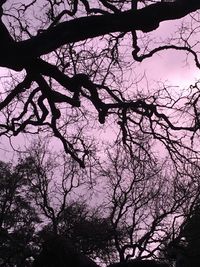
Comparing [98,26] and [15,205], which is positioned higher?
[15,205]

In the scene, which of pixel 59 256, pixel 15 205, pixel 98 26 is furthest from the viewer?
pixel 15 205

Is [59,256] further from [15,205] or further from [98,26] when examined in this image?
[15,205]

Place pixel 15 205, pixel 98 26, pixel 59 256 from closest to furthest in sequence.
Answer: pixel 98 26, pixel 59 256, pixel 15 205

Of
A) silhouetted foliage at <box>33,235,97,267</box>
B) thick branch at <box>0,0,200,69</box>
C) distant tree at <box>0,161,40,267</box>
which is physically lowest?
silhouetted foliage at <box>33,235,97,267</box>

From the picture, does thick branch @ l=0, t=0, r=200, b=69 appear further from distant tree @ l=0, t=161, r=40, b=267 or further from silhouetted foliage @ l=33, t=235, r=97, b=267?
distant tree @ l=0, t=161, r=40, b=267

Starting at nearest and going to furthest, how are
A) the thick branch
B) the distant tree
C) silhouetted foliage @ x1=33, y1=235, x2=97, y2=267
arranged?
the thick branch, silhouetted foliage @ x1=33, y1=235, x2=97, y2=267, the distant tree

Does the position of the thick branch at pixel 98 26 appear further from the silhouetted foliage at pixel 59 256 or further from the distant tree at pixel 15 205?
the distant tree at pixel 15 205

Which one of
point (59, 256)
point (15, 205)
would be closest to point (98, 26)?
point (59, 256)

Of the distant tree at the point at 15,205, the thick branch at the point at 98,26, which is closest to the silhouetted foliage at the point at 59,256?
the thick branch at the point at 98,26

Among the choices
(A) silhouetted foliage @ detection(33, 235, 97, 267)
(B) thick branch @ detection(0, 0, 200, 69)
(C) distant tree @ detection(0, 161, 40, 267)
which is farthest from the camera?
(C) distant tree @ detection(0, 161, 40, 267)

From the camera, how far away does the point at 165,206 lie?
23.6 metres

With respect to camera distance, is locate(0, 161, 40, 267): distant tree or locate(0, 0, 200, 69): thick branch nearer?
locate(0, 0, 200, 69): thick branch

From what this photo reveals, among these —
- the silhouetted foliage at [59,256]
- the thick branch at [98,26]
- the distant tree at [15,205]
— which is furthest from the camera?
the distant tree at [15,205]

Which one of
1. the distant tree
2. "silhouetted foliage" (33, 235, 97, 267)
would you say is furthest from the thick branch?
the distant tree
